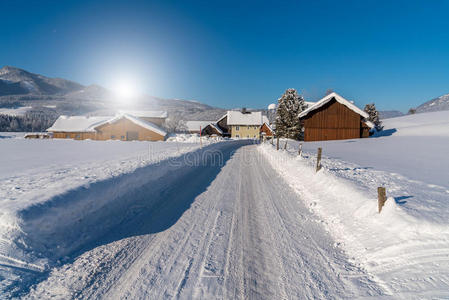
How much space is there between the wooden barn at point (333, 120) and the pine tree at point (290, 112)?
767 cm

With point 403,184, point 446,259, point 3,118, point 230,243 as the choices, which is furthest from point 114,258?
point 3,118

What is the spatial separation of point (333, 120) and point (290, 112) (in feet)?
31.3

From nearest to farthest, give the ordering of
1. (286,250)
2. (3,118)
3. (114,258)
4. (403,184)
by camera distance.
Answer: (114,258), (286,250), (403,184), (3,118)

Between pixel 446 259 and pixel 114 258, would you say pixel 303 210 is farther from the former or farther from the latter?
pixel 114 258

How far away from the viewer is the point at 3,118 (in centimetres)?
8769

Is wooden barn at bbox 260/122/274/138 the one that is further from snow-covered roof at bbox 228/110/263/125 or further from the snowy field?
the snowy field

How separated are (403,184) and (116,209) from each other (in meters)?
8.97

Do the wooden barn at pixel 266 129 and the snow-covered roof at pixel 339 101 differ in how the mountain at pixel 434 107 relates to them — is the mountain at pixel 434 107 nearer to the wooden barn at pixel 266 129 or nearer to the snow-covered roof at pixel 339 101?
the wooden barn at pixel 266 129

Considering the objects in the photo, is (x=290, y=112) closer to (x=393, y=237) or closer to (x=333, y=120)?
(x=333, y=120)

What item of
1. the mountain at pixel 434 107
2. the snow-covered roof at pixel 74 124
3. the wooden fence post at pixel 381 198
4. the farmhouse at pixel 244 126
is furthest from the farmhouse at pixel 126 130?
the mountain at pixel 434 107

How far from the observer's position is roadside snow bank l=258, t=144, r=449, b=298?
117 inches

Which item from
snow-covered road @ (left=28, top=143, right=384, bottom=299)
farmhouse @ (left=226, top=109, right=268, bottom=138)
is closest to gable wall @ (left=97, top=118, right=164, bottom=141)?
farmhouse @ (left=226, top=109, right=268, bottom=138)

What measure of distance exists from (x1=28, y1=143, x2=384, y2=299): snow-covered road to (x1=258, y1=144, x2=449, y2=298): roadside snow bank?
0.32m

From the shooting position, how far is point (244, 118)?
67125mm
